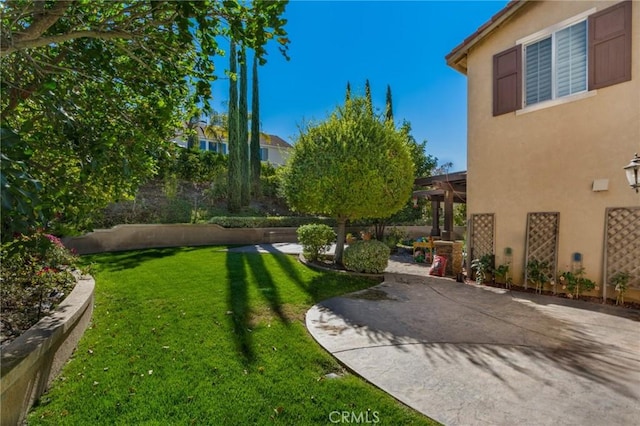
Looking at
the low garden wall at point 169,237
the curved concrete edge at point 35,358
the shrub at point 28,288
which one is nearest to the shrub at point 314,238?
the shrub at point 28,288

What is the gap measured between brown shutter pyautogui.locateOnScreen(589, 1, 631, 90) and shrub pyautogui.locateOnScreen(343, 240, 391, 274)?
649cm

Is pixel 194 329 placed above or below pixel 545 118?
below

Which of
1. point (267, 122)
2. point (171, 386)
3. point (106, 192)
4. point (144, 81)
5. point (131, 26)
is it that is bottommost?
point (171, 386)

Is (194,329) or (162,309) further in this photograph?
(162,309)

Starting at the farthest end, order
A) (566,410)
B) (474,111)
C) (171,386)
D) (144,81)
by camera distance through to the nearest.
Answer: (474,111)
(144,81)
(171,386)
(566,410)

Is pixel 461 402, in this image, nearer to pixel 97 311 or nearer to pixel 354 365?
pixel 354 365

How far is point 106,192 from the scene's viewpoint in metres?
4.78

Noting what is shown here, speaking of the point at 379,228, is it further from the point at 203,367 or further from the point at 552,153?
the point at 203,367

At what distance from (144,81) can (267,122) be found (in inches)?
938

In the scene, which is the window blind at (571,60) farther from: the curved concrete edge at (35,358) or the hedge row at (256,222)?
the hedge row at (256,222)

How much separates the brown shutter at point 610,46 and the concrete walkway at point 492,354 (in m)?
5.09

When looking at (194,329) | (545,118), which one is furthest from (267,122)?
(194,329)

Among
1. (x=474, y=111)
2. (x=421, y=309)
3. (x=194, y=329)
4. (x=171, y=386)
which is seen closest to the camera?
(x=171, y=386)

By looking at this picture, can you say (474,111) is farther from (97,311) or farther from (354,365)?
(97,311)
